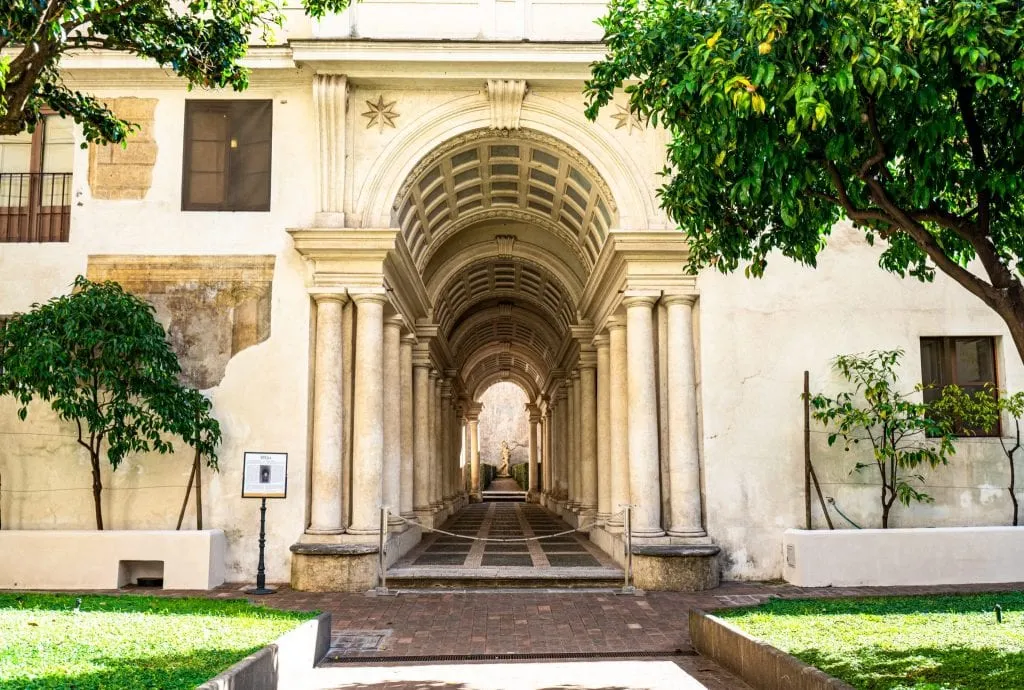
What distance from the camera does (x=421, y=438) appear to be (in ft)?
64.7

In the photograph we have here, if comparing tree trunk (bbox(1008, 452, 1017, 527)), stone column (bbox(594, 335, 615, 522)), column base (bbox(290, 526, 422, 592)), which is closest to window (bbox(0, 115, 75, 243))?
column base (bbox(290, 526, 422, 592))

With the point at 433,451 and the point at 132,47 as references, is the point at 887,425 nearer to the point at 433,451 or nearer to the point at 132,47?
the point at 132,47

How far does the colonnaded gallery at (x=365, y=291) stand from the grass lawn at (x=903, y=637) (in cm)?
411

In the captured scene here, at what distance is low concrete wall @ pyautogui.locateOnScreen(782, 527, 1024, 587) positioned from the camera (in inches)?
492

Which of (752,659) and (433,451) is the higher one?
(433,451)

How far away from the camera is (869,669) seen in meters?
5.88

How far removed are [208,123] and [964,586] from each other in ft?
45.1

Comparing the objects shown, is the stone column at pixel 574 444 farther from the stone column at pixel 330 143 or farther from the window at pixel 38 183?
the window at pixel 38 183

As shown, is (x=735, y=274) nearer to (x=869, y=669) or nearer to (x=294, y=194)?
(x=294, y=194)

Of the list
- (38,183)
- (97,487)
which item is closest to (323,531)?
(97,487)

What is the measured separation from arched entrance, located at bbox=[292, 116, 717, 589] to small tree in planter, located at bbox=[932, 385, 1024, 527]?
13.0 ft

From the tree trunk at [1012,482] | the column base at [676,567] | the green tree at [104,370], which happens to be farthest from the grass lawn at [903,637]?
the green tree at [104,370]

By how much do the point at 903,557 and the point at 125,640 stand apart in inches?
416

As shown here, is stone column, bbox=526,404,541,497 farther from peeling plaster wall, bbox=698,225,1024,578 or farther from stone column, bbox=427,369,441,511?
peeling plaster wall, bbox=698,225,1024,578
